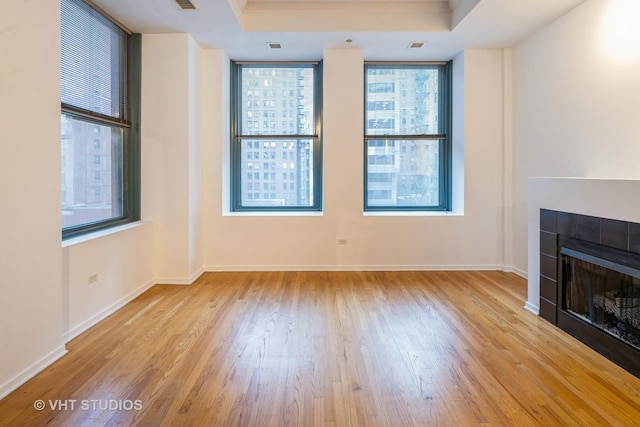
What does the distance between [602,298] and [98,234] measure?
4.03 m

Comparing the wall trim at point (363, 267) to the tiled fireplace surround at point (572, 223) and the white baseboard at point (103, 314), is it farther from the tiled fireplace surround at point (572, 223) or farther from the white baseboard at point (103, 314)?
the tiled fireplace surround at point (572, 223)

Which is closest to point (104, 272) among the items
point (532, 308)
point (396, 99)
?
point (532, 308)

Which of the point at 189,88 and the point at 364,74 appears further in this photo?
the point at 364,74

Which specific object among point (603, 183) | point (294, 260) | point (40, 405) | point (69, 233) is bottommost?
point (40, 405)

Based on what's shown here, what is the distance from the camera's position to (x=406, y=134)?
5.30 metres

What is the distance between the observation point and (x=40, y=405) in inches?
78.0

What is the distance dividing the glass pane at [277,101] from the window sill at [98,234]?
2030 millimetres

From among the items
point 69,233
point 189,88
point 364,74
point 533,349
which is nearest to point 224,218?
point 189,88

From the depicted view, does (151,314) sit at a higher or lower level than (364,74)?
lower

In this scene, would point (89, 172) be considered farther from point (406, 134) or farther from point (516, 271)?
point (516, 271)

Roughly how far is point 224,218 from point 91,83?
2.09 meters

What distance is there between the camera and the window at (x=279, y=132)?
5.26 meters

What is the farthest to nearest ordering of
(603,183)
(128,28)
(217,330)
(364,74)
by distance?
(364,74) → (128,28) → (217,330) → (603,183)

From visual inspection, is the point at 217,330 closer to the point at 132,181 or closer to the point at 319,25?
the point at 132,181
